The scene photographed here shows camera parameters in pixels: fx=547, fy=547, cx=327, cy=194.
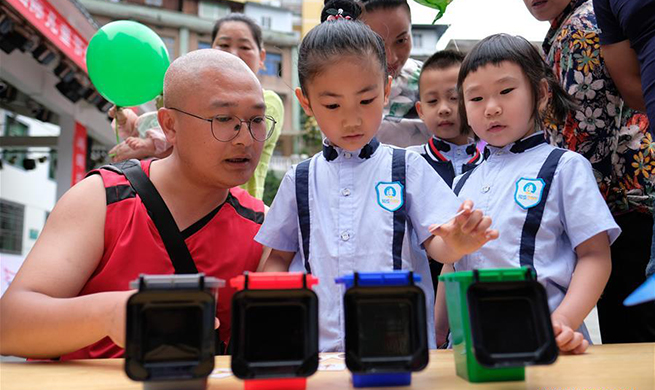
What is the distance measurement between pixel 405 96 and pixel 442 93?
0.36m

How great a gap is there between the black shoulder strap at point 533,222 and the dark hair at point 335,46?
1.82 feet

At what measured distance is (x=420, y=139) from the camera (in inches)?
104

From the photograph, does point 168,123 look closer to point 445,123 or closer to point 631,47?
point 445,123

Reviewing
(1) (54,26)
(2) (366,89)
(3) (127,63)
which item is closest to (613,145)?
(2) (366,89)

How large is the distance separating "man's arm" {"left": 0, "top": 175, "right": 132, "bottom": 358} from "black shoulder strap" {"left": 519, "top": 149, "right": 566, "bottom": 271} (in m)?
1.04

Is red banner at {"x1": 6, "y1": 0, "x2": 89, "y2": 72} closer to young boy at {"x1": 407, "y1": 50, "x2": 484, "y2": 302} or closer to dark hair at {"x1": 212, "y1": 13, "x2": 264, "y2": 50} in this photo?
dark hair at {"x1": 212, "y1": 13, "x2": 264, "y2": 50}

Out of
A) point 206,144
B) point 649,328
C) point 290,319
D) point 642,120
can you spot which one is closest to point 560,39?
point 642,120

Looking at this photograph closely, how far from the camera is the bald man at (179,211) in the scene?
143 centimetres

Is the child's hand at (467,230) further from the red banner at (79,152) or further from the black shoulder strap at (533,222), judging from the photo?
the red banner at (79,152)

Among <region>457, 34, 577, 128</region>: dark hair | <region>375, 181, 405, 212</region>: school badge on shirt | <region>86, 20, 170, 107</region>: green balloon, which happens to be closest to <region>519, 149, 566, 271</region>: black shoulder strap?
<region>457, 34, 577, 128</region>: dark hair

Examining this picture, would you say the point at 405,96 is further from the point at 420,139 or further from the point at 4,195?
the point at 4,195

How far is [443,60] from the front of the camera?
7.67 ft

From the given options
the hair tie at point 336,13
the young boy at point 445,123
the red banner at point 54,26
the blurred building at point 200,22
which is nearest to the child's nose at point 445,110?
the young boy at point 445,123

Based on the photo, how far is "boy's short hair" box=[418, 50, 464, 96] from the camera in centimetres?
232
